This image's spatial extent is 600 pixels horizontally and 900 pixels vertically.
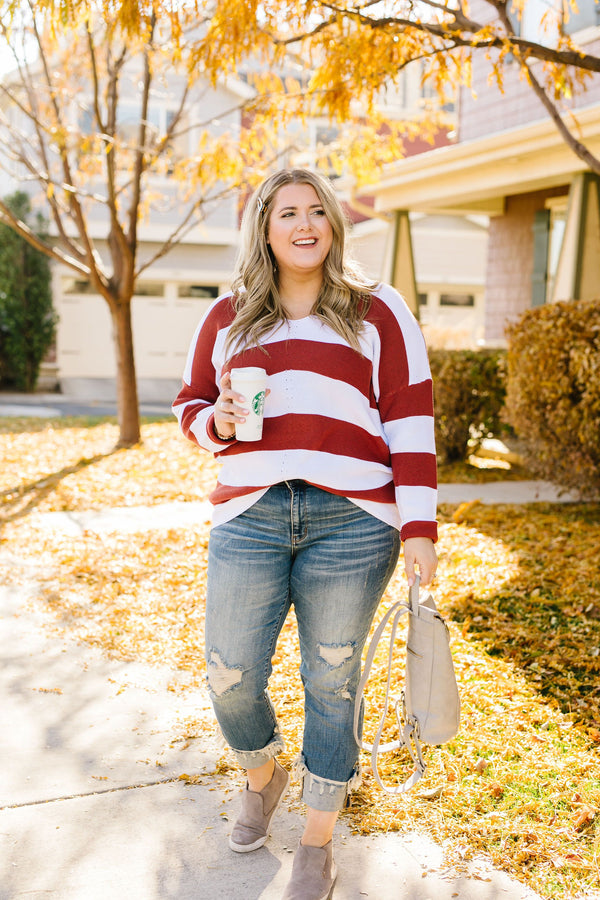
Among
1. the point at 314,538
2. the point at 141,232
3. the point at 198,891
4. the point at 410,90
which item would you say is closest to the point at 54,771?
the point at 198,891

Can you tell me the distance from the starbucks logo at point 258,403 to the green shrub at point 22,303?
1737 centimetres

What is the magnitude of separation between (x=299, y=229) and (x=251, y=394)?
529 millimetres

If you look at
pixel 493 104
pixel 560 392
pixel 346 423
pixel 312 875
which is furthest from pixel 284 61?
pixel 493 104

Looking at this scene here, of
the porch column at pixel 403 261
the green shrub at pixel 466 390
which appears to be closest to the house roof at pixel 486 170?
the porch column at pixel 403 261

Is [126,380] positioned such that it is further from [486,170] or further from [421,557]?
[421,557]

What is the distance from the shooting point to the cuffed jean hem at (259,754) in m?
2.63

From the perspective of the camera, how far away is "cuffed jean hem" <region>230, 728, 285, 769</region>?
263 centimetres

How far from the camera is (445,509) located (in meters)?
7.45

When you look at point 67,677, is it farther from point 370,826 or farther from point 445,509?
point 445,509

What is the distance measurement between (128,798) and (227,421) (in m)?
1.42

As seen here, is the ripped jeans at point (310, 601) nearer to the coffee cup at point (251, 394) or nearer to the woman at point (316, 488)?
the woman at point (316, 488)

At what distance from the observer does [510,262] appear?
12547 mm

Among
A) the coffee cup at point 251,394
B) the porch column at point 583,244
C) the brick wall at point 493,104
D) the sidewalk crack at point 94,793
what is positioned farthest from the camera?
the brick wall at point 493,104

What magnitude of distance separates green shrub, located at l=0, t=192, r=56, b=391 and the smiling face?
1707cm
